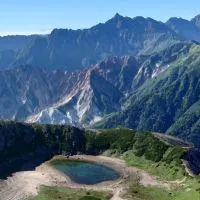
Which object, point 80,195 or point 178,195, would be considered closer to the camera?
point 178,195

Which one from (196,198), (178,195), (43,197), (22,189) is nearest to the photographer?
(196,198)

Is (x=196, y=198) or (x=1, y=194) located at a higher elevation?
(x=196, y=198)

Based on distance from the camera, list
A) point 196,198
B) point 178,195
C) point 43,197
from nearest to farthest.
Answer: point 196,198
point 178,195
point 43,197

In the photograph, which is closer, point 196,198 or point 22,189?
point 196,198

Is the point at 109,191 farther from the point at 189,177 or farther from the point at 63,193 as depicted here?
the point at 189,177

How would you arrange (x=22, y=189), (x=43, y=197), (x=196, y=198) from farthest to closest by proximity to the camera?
(x=22, y=189)
(x=43, y=197)
(x=196, y=198)

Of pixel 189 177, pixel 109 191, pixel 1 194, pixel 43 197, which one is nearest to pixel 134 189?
pixel 109 191

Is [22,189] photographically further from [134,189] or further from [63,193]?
[134,189]

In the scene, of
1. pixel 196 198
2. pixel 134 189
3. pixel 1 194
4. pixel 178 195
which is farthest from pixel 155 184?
pixel 1 194
